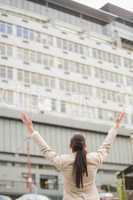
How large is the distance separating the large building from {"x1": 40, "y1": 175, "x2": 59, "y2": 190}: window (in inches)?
3.3

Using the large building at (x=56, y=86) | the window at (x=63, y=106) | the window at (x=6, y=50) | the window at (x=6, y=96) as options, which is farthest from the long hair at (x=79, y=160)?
the window at (x=63, y=106)

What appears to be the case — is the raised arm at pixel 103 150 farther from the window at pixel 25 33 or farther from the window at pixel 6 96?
the window at pixel 25 33

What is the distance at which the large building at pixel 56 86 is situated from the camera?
1758 inches

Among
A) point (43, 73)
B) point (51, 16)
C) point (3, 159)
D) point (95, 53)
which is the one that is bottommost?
point (3, 159)

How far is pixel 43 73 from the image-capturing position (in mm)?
51250

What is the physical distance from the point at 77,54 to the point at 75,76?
258 cm

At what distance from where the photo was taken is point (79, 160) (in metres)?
4.56

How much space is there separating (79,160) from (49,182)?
134 feet

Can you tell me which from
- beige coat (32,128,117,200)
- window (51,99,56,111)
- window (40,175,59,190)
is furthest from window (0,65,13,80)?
beige coat (32,128,117,200)

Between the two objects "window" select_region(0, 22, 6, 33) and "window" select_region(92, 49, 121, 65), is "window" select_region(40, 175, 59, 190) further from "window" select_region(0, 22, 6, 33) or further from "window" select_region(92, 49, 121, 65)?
"window" select_region(92, 49, 121, 65)

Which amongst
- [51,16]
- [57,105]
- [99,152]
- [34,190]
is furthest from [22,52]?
[99,152]

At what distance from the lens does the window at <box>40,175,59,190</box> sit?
44228 mm

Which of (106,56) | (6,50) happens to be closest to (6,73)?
(6,50)

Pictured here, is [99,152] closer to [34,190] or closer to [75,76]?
[34,190]
